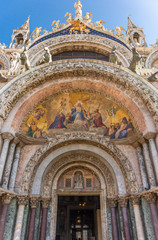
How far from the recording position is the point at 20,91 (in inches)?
302

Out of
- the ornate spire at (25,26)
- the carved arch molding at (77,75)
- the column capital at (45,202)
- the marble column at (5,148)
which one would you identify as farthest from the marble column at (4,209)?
the ornate spire at (25,26)

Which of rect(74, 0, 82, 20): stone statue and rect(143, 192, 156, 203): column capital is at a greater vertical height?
rect(74, 0, 82, 20): stone statue

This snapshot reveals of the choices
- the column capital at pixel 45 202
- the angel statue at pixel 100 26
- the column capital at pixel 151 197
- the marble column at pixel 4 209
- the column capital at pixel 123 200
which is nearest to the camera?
the marble column at pixel 4 209

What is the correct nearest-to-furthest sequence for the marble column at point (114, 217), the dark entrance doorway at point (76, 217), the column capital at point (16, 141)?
the marble column at point (114, 217) < the column capital at point (16, 141) < the dark entrance doorway at point (76, 217)

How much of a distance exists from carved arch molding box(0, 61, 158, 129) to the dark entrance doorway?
6.51 metres

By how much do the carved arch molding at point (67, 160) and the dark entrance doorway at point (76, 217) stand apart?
3.91 m

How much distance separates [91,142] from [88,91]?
8.38ft

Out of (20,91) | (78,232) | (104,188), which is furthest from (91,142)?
(78,232)

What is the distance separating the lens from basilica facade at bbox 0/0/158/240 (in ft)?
21.1

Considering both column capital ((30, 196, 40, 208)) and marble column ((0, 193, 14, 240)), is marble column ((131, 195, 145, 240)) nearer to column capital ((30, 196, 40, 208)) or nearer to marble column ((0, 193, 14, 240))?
column capital ((30, 196, 40, 208))

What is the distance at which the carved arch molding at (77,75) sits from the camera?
7.31 meters

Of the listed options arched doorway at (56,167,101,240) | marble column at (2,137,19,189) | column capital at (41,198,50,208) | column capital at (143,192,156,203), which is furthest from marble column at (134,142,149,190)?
marble column at (2,137,19,189)

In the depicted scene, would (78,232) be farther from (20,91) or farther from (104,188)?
(20,91)

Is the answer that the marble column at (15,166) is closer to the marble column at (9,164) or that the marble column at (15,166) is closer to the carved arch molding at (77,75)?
the marble column at (9,164)
